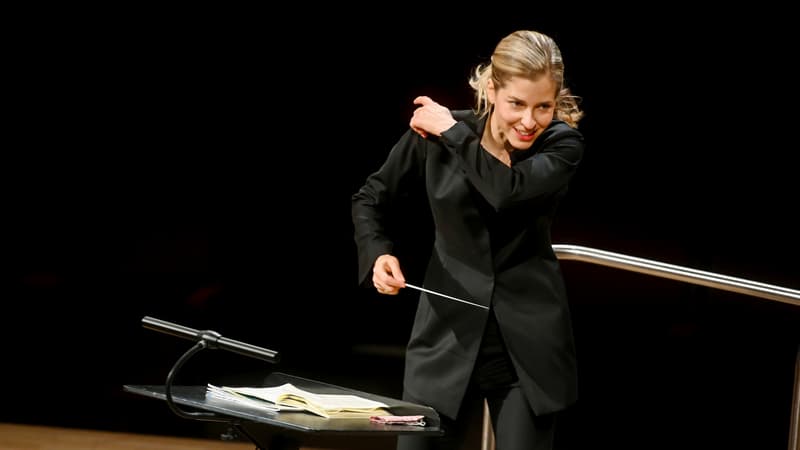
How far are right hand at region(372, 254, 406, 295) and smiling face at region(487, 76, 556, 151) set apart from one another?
0.28 meters

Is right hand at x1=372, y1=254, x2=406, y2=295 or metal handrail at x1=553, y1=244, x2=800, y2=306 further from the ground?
metal handrail at x1=553, y1=244, x2=800, y2=306

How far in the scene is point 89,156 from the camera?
15.4ft

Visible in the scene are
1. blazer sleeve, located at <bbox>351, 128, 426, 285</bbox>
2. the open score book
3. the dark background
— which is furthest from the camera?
the dark background

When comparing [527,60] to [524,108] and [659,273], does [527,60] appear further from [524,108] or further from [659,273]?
[659,273]

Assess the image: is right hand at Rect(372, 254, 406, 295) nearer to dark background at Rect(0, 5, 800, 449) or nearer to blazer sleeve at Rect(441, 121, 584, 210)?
blazer sleeve at Rect(441, 121, 584, 210)

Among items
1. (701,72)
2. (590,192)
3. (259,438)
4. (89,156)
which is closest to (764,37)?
(701,72)

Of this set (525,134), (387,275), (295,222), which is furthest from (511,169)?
(295,222)

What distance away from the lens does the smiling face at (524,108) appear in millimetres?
1670

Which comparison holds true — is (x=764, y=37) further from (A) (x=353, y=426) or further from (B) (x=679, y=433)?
(A) (x=353, y=426)

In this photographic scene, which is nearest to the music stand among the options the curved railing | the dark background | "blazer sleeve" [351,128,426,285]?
"blazer sleeve" [351,128,426,285]

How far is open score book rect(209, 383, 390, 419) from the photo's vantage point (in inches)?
58.1

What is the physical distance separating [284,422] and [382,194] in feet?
2.11

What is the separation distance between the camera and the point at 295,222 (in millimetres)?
4656

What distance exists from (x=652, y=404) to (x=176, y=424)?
81.6 inches
